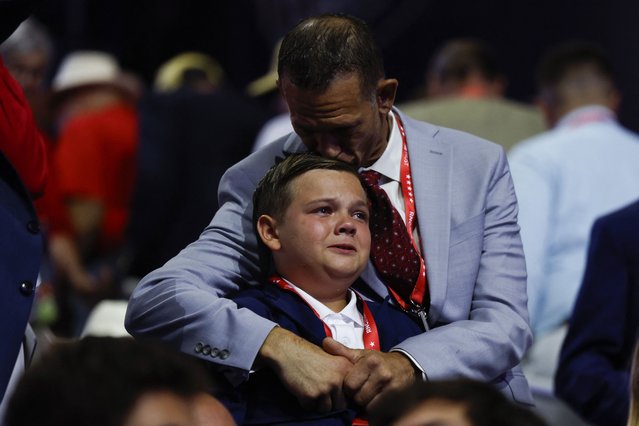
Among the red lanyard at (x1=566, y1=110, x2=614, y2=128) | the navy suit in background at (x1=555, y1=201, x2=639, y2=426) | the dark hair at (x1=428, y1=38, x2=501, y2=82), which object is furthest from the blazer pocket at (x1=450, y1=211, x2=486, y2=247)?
the dark hair at (x1=428, y1=38, x2=501, y2=82)

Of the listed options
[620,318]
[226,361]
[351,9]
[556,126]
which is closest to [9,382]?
[226,361]

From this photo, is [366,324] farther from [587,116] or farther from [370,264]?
Result: [587,116]

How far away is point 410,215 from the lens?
135 inches

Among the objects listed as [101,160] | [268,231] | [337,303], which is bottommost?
[101,160]

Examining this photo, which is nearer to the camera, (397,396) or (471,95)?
(397,396)

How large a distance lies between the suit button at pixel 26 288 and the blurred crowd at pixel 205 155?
60.3 inches

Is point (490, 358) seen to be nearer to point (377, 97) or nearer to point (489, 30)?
point (377, 97)

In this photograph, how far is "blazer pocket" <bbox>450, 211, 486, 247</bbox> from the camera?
134 inches

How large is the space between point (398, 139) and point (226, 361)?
0.77 metres

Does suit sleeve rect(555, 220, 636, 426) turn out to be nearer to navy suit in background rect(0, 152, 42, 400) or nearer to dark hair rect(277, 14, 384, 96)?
dark hair rect(277, 14, 384, 96)

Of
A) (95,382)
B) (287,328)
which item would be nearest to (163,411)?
(95,382)

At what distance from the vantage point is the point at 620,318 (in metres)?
4.25

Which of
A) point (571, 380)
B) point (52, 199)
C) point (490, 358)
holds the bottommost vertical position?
point (52, 199)

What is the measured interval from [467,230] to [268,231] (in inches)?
18.7
